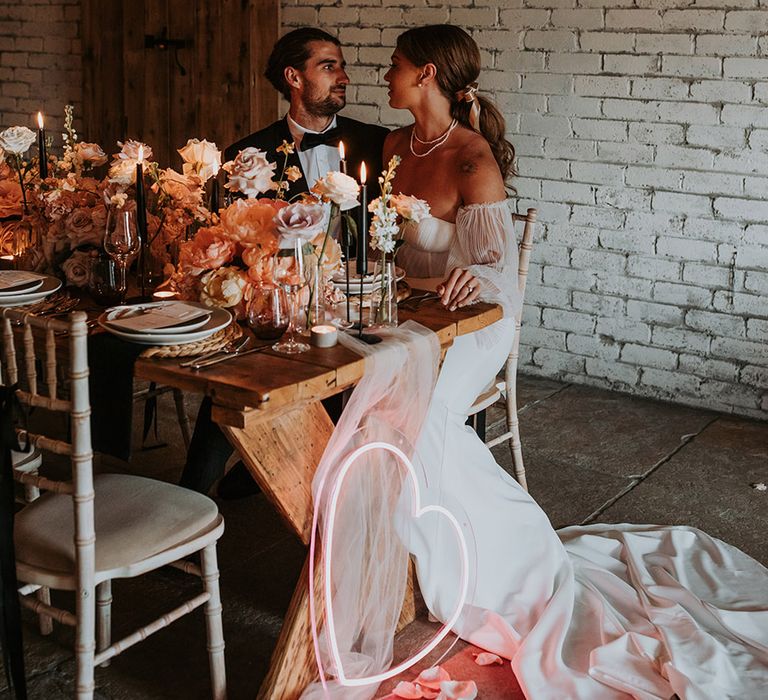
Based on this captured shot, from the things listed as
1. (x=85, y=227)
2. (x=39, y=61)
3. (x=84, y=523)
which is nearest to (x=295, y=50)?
(x=85, y=227)

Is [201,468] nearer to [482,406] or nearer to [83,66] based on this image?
[482,406]

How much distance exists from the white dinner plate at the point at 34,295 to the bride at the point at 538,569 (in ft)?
3.13

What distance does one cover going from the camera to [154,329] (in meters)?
2.05

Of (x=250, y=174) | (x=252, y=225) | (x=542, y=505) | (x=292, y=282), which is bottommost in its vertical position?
(x=542, y=505)

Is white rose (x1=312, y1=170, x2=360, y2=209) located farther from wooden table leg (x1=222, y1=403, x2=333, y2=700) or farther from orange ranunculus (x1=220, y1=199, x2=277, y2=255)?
wooden table leg (x1=222, y1=403, x2=333, y2=700)

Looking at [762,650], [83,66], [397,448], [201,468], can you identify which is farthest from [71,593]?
[83,66]

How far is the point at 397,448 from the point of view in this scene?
2.18 metres

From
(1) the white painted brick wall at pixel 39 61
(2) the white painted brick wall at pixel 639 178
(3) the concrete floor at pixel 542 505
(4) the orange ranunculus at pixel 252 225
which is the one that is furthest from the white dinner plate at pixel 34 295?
(1) the white painted brick wall at pixel 39 61

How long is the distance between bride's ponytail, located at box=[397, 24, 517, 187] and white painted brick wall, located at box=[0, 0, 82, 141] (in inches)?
129

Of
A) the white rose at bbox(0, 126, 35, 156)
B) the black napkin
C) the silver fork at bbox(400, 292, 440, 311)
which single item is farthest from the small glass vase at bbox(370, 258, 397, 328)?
the white rose at bbox(0, 126, 35, 156)

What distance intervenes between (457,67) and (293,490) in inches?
64.5

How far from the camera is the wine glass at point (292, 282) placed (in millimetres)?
2105

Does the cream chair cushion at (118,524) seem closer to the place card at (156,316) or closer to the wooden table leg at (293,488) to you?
the wooden table leg at (293,488)

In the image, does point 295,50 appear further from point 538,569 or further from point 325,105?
point 538,569
